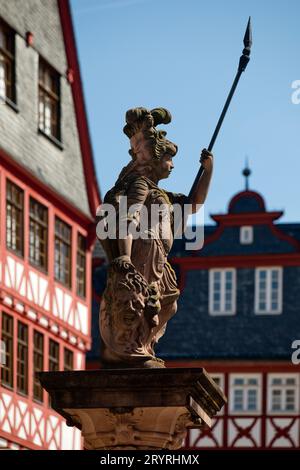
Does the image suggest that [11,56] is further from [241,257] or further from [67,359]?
[241,257]

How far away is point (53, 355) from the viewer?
41.3 metres

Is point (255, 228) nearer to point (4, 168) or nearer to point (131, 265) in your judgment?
point (4, 168)

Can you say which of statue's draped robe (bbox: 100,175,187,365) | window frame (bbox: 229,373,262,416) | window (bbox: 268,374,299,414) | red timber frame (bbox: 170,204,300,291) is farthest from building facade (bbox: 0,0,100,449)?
statue's draped robe (bbox: 100,175,187,365)

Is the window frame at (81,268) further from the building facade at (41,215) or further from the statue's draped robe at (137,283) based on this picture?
the statue's draped robe at (137,283)

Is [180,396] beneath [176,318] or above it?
beneath

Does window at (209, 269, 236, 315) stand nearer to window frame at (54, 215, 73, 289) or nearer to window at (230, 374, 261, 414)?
window at (230, 374, 261, 414)

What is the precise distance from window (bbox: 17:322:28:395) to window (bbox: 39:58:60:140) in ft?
15.8

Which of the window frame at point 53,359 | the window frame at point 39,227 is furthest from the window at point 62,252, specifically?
the window frame at point 53,359

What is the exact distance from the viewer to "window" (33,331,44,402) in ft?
128

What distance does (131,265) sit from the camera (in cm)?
1359
